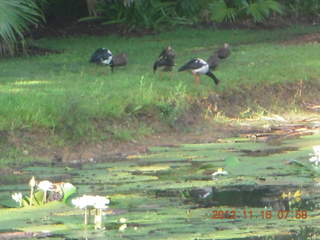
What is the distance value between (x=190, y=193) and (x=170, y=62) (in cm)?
478

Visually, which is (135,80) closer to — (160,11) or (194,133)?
(194,133)

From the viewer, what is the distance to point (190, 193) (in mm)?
8234

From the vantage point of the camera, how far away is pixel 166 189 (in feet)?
27.2

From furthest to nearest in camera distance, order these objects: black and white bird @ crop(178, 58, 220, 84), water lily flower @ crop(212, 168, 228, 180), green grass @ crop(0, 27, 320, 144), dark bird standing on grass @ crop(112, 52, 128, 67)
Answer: dark bird standing on grass @ crop(112, 52, 128, 67) → black and white bird @ crop(178, 58, 220, 84) → green grass @ crop(0, 27, 320, 144) → water lily flower @ crop(212, 168, 228, 180)

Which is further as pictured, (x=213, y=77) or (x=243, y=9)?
(x=243, y=9)

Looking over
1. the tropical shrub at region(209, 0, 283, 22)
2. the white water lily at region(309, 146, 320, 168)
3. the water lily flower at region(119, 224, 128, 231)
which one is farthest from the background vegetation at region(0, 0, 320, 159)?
the water lily flower at region(119, 224, 128, 231)

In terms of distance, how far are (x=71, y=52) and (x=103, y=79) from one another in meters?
4.28

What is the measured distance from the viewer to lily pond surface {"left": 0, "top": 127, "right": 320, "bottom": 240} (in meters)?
6.76

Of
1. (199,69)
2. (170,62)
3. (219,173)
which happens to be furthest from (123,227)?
(170,62)

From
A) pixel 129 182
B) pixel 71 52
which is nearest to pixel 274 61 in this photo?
pixel 71 52

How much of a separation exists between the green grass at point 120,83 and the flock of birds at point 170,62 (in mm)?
153

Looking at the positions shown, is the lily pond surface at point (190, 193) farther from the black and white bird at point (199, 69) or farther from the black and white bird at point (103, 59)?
the black and white bird at point (103, 59)

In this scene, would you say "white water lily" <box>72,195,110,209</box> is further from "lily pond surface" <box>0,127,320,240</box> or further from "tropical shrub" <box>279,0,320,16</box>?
"tropical shrub" <box>279,0,320,16</box>

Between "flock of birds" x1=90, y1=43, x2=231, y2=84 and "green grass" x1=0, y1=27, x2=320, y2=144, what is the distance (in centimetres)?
15
